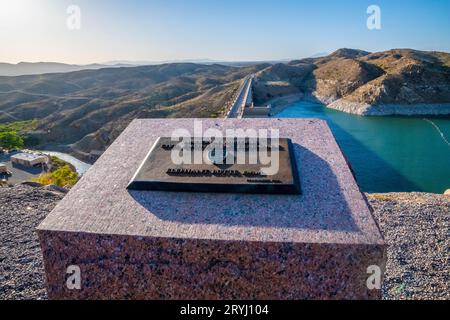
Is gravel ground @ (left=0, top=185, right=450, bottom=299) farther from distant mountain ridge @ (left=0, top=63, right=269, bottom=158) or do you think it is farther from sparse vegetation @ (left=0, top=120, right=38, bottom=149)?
sparse vegetation @ (left=0, top=120, right=38, bottom=149)

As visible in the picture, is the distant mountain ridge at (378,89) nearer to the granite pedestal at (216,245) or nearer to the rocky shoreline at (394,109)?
the rocky shoreline at (394,109)

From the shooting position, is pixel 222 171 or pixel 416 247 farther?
pixel 416 247

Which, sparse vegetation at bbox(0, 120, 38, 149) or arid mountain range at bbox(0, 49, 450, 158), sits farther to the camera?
arid mountain range at bbox(0, 49, 450, 158)

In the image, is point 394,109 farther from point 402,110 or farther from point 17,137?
point 17,137

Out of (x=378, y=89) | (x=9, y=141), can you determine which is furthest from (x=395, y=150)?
(x=9, y=141)

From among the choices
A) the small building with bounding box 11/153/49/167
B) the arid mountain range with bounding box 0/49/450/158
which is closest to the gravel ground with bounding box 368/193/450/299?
the arid mountain range with bounding box 0/49/450/158
